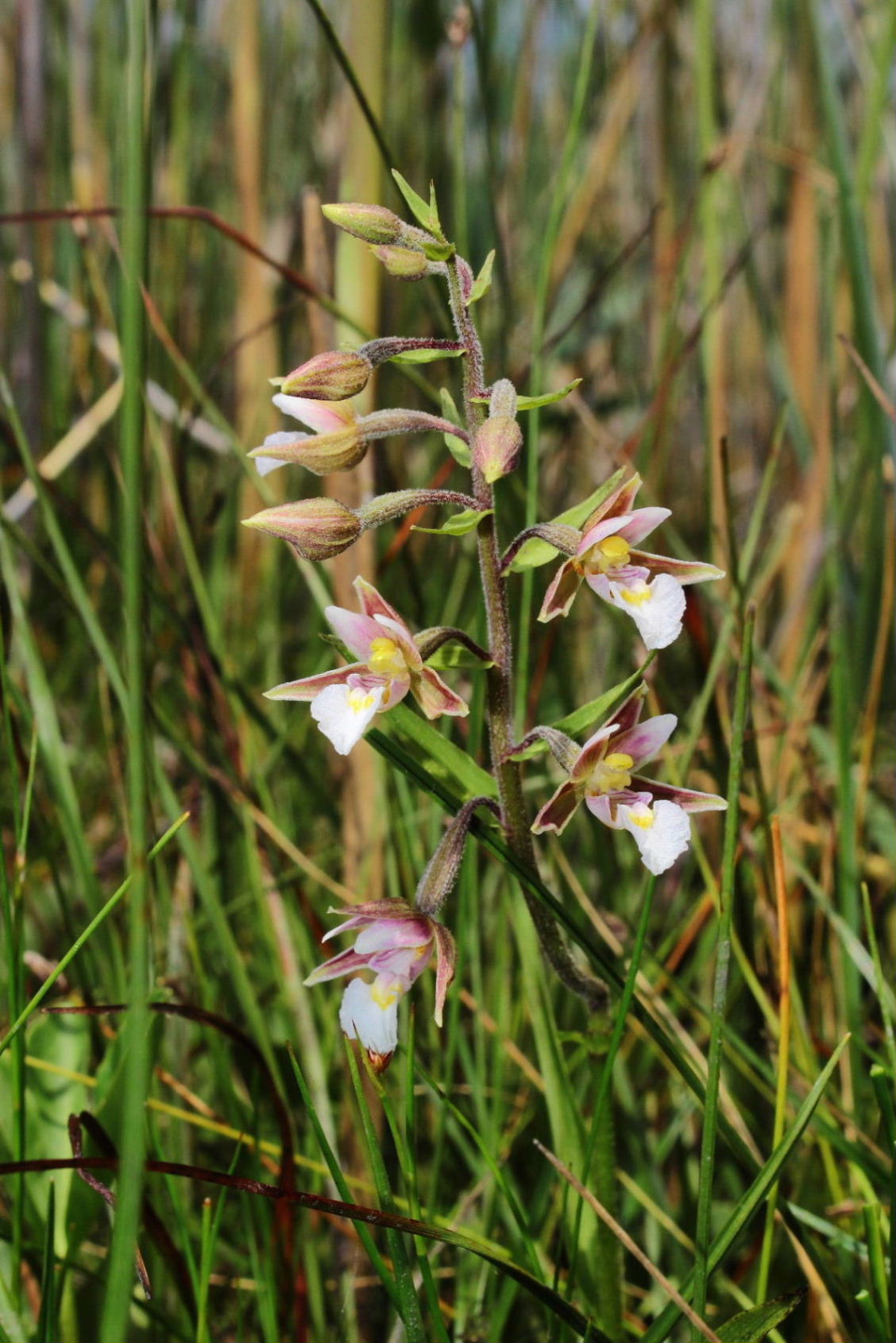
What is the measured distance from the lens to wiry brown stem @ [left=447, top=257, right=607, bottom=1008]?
780 mm

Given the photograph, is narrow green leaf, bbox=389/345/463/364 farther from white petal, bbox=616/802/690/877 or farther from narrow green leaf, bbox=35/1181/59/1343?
narrow green leaf, bbox=35/1181/59/1343

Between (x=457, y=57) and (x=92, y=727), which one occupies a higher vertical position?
(x=457, y=57)

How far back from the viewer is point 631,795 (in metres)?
0.80

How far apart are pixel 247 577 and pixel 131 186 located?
5.43 feet

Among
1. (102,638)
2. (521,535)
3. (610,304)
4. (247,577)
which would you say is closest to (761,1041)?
(521,535)

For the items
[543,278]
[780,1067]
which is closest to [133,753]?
[780,1067]

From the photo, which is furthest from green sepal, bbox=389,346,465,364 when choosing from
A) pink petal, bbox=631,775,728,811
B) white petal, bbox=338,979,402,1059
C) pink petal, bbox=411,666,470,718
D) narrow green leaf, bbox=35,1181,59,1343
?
narrow green leaf, bbox=35,1181,59,1343

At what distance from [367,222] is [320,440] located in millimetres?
154

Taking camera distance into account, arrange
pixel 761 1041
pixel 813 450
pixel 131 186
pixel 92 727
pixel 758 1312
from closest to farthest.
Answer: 1. pixel 131 186
2. pixel 758 1312
3. pixel 761 1041
4. pixel 92 727
5. pixel 813 450

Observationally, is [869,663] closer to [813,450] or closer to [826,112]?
[813,450]

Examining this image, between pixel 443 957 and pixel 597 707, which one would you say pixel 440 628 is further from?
pixel 443 957

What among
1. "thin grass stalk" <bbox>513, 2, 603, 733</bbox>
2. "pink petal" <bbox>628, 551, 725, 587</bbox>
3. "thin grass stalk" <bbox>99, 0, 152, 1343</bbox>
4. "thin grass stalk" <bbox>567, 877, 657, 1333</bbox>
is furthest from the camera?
"thin grass stalk" <bbox>513, 2, 603, 733</bbox>

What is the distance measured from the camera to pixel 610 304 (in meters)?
2.63

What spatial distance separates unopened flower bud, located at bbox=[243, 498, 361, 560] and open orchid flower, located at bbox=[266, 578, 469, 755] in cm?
5
